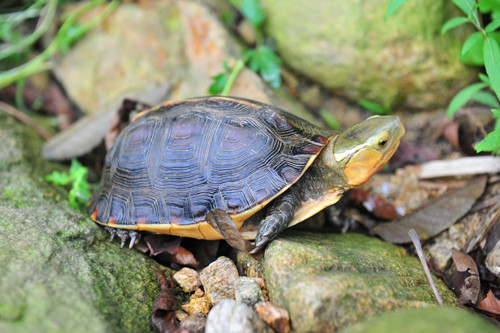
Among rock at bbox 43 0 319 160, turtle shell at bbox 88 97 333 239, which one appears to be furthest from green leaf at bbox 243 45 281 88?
turtle shell at bbox 88 97 333 239

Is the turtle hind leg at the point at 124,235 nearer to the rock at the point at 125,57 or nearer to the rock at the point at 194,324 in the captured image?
the rock at the point at 194,324

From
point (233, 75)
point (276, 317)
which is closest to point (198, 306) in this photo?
point (276, 317)

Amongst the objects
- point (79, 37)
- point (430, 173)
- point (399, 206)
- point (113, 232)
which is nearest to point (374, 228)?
point (399, 206)

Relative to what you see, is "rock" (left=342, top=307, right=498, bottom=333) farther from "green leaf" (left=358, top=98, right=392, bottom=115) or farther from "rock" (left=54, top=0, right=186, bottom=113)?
"rock" (left=54, top=0, right=186, bottom=113)

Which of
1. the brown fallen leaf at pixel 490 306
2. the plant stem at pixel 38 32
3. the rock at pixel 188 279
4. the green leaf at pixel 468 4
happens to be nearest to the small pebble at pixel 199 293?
the rock at pixel 188 279

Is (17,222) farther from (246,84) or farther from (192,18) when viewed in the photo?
(192,18)
